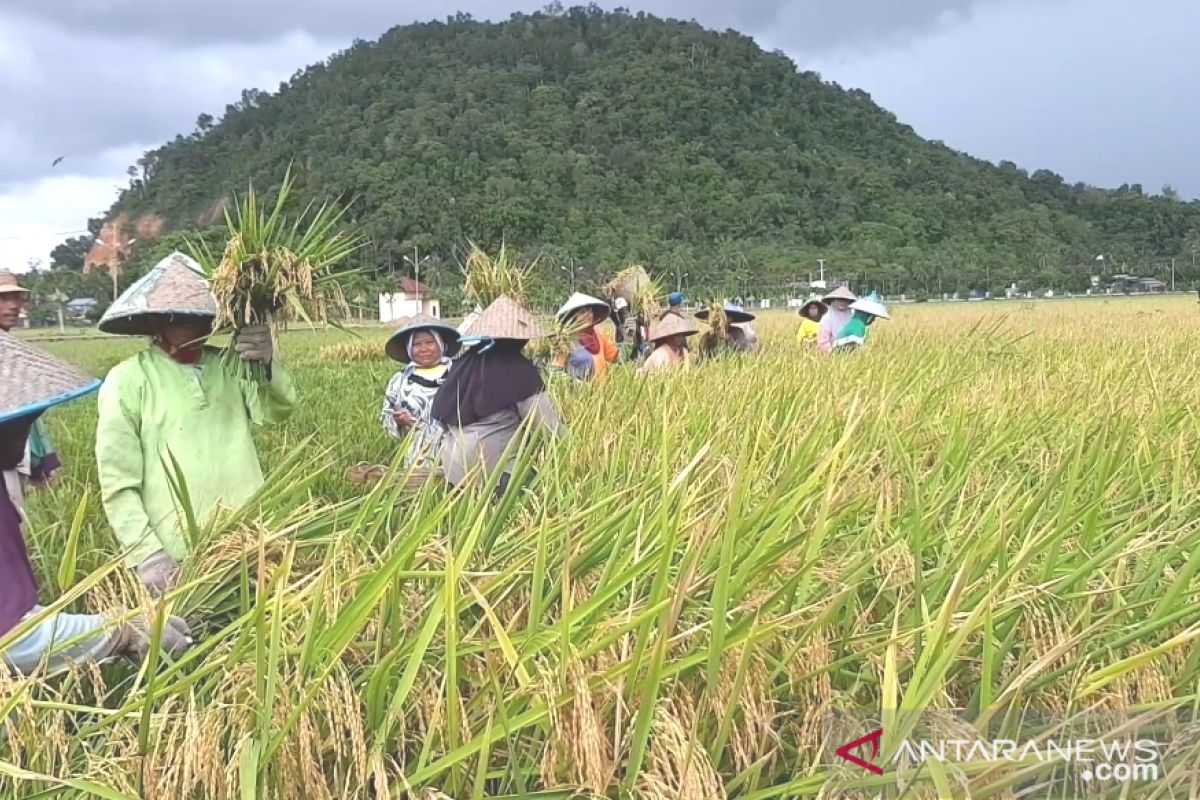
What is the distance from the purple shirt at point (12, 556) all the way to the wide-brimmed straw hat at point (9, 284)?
2395 millimetres

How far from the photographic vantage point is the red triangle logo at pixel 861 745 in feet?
4.20

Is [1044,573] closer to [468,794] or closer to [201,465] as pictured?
[468,794]

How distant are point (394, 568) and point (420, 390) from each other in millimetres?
3181

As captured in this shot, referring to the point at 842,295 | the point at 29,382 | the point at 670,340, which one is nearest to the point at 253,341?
the point at 29,382

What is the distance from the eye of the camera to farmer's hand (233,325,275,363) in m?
2.31

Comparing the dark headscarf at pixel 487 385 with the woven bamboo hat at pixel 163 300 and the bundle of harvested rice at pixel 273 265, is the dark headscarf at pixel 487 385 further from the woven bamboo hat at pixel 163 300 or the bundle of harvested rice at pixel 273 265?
the woven bamboo hat at pixel 163 300

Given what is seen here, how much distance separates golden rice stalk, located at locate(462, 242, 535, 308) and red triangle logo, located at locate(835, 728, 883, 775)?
111 inches

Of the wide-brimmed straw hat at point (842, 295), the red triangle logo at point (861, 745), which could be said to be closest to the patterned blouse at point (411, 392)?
the red triangle logo at point (861, 745)

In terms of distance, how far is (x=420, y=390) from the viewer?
4469 mm

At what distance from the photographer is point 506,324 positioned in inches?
129

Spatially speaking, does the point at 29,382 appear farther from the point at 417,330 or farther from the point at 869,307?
the point at 869,307

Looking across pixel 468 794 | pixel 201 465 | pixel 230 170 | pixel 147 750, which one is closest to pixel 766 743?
pixel 468 794

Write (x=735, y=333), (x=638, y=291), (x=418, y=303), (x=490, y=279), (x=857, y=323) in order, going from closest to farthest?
(x=490, y=279) < (x=418, y=303) < (x=857, y=323) < (x=735, y=333) < (x=638, y=291)

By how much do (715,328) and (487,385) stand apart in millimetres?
4316
